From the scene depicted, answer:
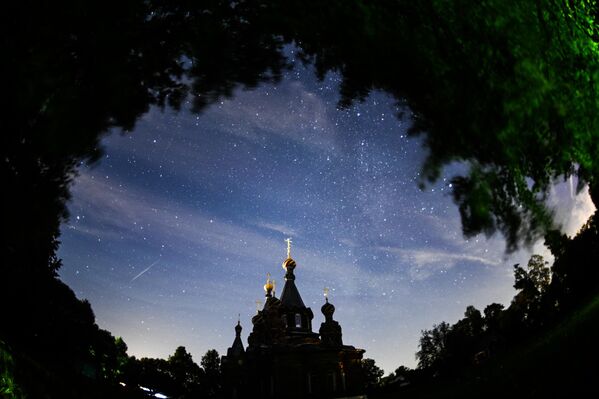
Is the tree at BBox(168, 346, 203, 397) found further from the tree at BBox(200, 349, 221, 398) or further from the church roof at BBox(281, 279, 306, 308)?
the church roof at BBox(281, 279, 306, 308)

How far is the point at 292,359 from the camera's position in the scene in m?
37.1

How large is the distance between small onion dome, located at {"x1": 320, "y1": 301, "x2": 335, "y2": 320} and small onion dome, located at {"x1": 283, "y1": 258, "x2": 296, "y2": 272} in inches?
339

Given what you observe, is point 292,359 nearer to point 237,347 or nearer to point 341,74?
point 237,347

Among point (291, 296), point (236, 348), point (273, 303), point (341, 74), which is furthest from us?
point (236, 348)

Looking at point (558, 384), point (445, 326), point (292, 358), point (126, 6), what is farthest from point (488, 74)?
point (445, 326)

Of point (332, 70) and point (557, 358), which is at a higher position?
point (332, 70)

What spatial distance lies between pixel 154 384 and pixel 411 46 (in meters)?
84.0

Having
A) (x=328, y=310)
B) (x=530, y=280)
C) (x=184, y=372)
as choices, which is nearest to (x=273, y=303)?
(x=328, y=310)

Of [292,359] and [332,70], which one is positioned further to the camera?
[292,359]

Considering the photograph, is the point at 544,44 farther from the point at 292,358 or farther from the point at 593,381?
the point at 292,358

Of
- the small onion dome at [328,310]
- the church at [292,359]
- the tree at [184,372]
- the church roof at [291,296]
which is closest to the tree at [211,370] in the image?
the tree at [184,372]

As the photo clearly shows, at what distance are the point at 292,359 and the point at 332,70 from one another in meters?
36.2

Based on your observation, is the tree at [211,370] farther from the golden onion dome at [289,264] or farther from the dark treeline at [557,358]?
the dark treeline at [557,358]

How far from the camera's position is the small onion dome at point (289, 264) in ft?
168
